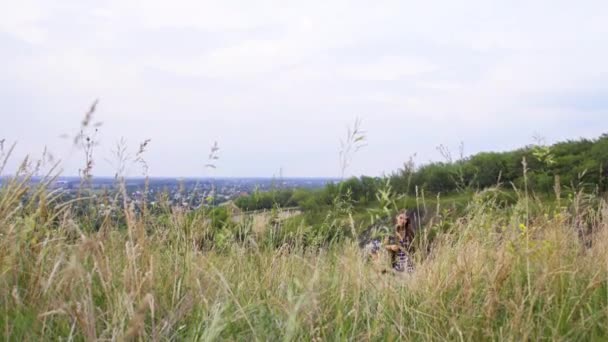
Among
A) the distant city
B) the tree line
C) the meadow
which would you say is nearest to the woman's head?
the meadow

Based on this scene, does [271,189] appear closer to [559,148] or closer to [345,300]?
[345,300]

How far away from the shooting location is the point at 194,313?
2.68m

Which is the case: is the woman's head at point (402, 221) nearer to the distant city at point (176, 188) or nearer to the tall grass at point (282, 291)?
the tall grass at point (282, 291)

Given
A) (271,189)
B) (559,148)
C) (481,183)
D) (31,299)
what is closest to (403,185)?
(481,183)

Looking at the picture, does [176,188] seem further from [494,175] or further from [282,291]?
[494,175]

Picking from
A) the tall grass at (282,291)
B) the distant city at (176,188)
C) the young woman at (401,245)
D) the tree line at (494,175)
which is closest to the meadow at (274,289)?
the tall grass at (282,291)

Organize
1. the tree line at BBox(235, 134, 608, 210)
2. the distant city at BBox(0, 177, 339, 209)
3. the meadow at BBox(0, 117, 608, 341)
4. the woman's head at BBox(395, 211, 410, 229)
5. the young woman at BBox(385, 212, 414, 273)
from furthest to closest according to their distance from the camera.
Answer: the tree line at BBox(235, 134, 608, 210) → the woman's head at BBox(395, 211, 410, 229) → the young woman at BBox(385, 212, 414, 273) → the distant city at BBox(0, 177, 339, 209) → the meadow at BBox(0, 117, 608, 341)

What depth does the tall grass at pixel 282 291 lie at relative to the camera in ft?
7.87

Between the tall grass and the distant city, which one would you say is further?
the distant city

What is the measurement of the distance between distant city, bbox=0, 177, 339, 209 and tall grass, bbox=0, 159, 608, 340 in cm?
23

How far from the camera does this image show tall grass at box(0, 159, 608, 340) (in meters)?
2.40

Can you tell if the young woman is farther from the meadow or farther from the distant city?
the distant city

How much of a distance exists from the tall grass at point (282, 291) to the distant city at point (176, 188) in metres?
0.23

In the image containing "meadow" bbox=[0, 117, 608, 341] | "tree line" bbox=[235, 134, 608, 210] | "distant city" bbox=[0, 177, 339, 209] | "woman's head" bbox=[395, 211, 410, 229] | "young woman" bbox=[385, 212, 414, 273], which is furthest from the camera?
"tree line" bbox=[235, 134, 608, 210]
